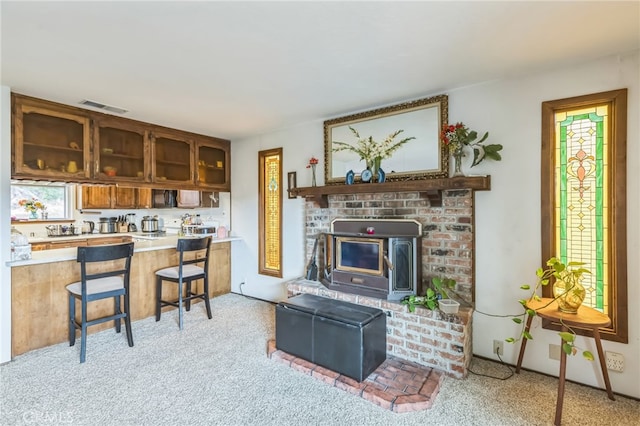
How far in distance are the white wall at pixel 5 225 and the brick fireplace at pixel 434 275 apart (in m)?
2.49

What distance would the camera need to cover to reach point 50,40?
1931mm

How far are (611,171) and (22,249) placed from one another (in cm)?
490

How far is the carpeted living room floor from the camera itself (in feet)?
6.35

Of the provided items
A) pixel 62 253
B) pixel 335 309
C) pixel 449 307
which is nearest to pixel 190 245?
pixel 62 253

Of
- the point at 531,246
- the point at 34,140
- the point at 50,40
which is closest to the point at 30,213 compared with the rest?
the point at 34,140

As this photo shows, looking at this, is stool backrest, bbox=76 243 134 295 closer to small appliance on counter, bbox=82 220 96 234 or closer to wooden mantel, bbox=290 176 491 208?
wooden mantel, bbox=290 176 491 208

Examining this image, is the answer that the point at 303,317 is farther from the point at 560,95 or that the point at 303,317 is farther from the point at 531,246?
the point at 560,95

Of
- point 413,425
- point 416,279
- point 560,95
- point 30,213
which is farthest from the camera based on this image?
point 30,213

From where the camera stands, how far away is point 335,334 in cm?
239

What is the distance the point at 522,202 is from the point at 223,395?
2733mm

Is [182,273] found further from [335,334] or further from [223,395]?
[335,334]

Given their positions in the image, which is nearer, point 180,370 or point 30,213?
point 180,370

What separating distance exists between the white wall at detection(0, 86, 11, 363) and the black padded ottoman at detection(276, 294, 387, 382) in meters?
2.34

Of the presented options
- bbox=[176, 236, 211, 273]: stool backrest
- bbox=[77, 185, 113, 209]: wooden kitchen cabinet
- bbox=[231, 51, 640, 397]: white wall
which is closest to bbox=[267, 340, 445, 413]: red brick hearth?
bbox=[231, 51, 640, 397]: white wall
